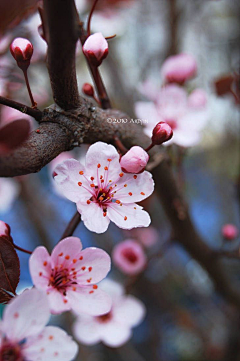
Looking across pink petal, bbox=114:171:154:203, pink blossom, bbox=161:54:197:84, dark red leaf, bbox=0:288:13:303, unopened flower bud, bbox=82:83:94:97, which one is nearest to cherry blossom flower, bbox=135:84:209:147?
pink blossom, bbox=161:54:197:84

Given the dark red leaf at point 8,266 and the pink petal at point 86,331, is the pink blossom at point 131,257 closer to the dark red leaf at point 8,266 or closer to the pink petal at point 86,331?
the pink petal at point 86,331

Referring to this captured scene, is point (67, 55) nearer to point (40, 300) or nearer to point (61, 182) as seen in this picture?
point (61, 182)

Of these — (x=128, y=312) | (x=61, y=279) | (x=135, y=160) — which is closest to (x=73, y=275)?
(x=61, y=279)

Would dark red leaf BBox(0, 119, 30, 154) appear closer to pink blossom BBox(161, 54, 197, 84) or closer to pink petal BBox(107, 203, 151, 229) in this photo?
pink petal BBox(107, 203, 151, 229)

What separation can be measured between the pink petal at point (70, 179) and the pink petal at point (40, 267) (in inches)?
3.6

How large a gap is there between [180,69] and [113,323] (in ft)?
2.61

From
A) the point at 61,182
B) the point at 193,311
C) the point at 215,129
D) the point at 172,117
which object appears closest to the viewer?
the point at 61,182

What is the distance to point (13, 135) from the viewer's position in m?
0.37

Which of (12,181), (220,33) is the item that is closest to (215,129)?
(220,33)

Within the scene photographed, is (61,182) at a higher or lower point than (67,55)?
lower

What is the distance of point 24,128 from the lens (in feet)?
1.25

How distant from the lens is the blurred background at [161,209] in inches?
60.3

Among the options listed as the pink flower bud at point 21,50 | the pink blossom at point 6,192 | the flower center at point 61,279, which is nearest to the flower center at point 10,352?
the flower center at point 61,279

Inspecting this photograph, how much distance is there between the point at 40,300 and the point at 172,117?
651 millimetres
